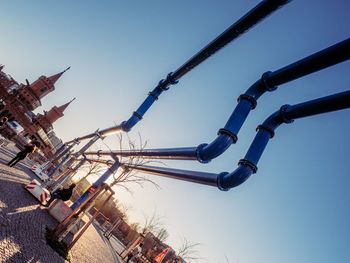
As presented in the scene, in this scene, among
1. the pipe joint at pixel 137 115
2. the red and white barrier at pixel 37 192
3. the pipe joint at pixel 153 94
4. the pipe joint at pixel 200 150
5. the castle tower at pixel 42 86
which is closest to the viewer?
the pipe joint at pixel 200 150

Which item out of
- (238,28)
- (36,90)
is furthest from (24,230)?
(36,90)

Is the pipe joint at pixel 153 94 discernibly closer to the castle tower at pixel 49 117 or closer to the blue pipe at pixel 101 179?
the blue pipe at pixel 101 179

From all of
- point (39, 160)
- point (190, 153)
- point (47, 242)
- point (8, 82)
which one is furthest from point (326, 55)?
point (8, 82)

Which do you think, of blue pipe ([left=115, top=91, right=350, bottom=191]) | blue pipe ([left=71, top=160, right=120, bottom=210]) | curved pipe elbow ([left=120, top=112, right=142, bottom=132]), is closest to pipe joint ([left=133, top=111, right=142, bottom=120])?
curved pipe elbow ([left=120, top=112, right=142, bottom=132])

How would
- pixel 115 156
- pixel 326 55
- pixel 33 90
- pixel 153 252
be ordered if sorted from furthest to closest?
pixel 33 90 < pixel 153 252 < pixel 115 156 < pixel 326 55

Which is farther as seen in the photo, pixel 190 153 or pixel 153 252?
pixel 153 252

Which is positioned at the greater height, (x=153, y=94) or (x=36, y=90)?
(x=36, y=90)

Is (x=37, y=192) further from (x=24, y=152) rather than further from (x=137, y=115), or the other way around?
(x=137, y=115)

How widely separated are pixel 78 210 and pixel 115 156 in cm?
419

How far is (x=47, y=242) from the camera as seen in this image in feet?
25.3

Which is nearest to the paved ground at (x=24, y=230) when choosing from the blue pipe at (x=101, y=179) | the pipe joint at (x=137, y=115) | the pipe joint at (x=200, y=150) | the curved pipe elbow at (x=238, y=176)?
the blue pipe at (x=101, y=179)

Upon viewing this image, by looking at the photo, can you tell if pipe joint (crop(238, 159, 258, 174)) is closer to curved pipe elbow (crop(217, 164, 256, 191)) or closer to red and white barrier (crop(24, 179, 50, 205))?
curved pipe elbow (crop(217, 164, 256, 191))

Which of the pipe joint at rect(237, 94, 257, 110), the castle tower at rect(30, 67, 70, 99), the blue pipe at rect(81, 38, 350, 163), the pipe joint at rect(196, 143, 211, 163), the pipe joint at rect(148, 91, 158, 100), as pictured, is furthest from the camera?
the castle tower at rect(30, 67, 70, 99)

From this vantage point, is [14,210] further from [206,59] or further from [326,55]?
[326,55]
